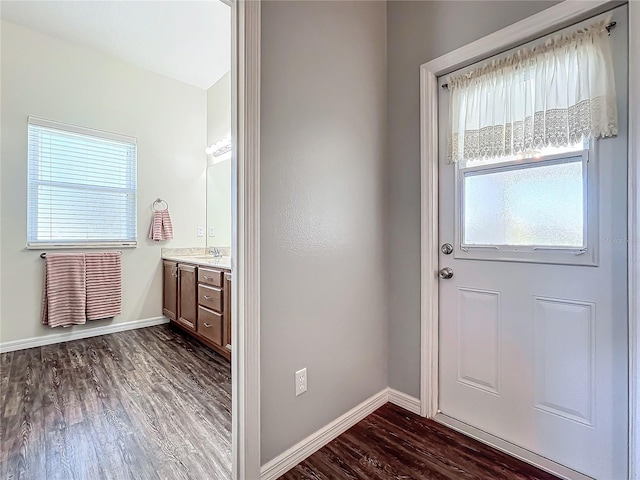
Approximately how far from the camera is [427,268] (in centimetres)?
180

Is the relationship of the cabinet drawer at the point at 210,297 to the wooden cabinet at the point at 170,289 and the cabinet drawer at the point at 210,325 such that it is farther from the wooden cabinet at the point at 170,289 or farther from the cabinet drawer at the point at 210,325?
the wooden cabinet at the point at 170,289

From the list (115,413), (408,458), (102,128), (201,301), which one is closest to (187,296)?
(201,301)

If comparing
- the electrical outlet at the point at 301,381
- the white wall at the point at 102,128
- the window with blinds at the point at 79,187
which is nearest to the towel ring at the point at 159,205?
the white wall at the point at 102,128

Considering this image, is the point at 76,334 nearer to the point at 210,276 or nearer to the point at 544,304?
the point at 210,276

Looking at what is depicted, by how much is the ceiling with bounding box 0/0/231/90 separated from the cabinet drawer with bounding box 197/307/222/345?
2517 mm

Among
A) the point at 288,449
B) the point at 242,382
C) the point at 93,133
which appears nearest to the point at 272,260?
the point at 242,382

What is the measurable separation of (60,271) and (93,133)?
1.43 m

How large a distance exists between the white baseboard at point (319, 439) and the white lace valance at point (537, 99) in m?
1.50

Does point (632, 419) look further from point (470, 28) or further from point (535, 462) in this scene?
point (470, 28)

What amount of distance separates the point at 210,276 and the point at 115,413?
1155 millimetres

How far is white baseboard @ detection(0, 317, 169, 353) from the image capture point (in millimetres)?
2869

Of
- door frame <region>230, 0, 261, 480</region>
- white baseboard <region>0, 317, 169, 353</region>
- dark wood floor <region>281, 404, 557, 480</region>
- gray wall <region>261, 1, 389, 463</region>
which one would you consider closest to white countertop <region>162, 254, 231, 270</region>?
white baseboard <region>0, 317, 169, 353</region>

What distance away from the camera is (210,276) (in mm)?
2736

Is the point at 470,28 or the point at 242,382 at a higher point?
the point at 470,28
